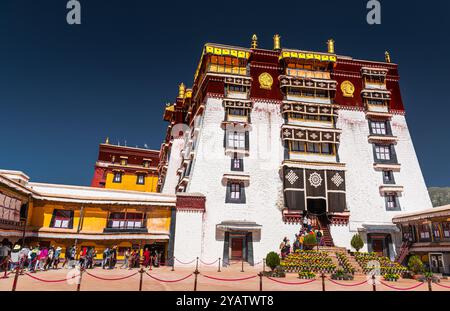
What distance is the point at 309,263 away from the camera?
21.2m

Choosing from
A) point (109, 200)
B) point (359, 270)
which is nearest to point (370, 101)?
point (359, 270)

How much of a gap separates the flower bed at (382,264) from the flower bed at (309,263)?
8.19 ft

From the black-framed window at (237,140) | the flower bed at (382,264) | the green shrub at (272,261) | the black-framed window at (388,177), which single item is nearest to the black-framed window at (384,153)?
the black-framed window at (388,177)

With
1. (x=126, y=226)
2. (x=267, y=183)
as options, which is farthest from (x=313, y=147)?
(x=126, y=226)

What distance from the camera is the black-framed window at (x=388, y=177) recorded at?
31062 mm

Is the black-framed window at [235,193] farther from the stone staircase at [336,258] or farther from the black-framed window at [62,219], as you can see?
the black-framed window at [62,219]

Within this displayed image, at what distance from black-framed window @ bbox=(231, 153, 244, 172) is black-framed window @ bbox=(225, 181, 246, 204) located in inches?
52.9

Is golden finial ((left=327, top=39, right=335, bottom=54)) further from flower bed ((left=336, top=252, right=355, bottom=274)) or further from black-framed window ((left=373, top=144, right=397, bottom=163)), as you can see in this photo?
flower bed ((left=336, top=252, right=355, bottom=274))

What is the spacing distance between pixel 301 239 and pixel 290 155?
8.04m

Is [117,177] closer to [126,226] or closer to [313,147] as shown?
[126,226]

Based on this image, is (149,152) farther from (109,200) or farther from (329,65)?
(329,65)

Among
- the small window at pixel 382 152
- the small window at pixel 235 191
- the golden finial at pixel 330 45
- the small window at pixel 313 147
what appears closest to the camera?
the small window at pixel 235 191

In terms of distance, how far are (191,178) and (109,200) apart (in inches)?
281

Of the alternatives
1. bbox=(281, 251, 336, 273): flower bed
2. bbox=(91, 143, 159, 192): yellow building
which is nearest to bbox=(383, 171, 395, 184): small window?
bbox=(281, 251, 336, 273): flower bed
